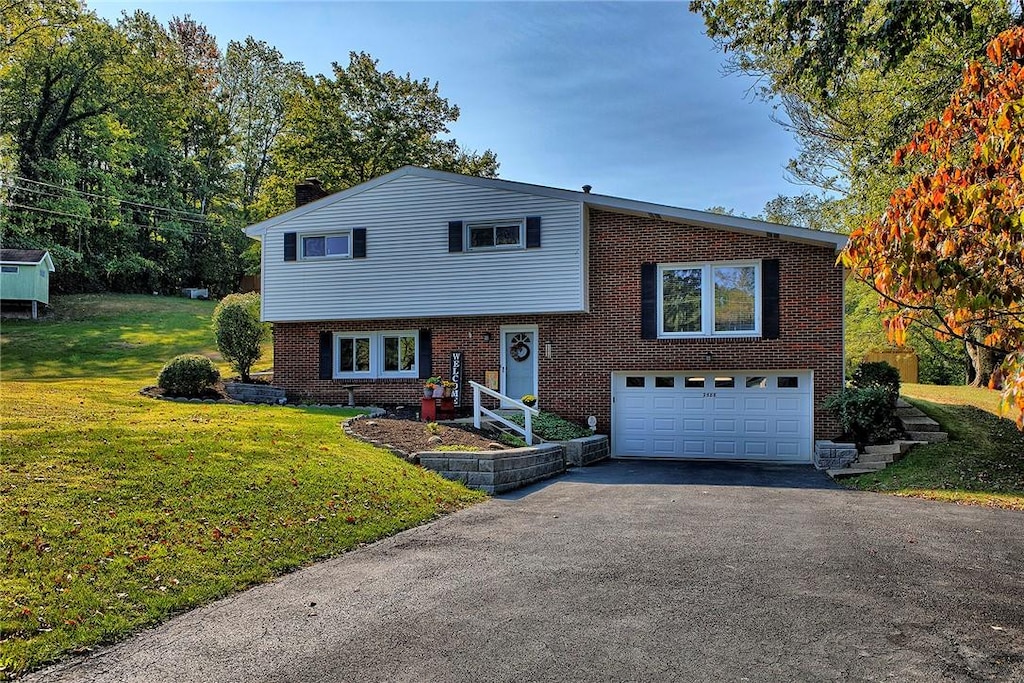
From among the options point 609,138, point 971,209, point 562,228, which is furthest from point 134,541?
point 609,138

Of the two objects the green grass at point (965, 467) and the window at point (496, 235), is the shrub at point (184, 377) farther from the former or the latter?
the green grass at point (965, 467)

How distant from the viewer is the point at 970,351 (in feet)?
86.1

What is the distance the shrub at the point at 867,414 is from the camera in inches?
563

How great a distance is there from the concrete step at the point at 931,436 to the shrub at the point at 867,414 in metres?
0.36

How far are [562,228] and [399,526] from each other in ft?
33.6

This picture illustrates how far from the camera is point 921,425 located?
14.6m

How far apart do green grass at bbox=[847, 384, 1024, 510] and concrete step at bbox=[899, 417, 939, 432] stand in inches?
13.0

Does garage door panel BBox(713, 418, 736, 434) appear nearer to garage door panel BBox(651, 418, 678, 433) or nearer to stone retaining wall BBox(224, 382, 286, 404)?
garage door panel BBox(651, 418, 678, 433)

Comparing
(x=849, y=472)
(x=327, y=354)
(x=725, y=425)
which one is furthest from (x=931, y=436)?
(x=327, y=354)

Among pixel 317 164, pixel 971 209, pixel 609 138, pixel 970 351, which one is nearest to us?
pixel 971 209

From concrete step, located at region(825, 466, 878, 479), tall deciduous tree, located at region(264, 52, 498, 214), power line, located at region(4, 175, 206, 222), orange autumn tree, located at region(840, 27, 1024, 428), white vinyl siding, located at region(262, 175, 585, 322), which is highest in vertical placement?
tall deciduous tree, located at region(264, 52, 498, 214)

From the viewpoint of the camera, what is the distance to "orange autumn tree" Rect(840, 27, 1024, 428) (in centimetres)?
405

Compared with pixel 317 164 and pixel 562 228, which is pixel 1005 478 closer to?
pixel 562 228

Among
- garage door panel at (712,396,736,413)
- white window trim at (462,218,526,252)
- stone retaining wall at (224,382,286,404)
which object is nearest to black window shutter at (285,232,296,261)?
stone retaining wall at (224,382,286,404)
